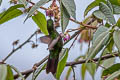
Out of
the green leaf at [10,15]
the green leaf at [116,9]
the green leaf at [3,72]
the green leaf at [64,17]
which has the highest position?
the green leaf at [64,17]

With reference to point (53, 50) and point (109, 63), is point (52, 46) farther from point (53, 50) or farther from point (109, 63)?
point (109, 63)

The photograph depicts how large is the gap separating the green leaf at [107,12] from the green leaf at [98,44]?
4 centimetres

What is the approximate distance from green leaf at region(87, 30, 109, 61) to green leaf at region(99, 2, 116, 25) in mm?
36

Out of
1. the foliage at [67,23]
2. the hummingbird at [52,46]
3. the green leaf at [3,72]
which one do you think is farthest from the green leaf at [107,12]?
the green leaf at [3,72]

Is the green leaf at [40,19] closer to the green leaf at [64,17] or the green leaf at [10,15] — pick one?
the green leaf at [10,15]

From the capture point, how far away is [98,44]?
0.50 meters

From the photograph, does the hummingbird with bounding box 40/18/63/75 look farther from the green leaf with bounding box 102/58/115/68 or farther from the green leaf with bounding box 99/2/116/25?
the green leaf with bounding box 102/58/115/68

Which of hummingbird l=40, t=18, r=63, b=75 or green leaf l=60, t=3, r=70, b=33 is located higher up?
green leaf l=60, t=3, r=70, b=33

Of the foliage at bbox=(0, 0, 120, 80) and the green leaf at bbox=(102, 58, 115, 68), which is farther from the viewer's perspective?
the green leaf at bbox=(102, 58, 115, 68)

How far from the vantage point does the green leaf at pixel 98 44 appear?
1.62ft

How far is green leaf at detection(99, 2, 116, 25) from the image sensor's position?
1.79 feet

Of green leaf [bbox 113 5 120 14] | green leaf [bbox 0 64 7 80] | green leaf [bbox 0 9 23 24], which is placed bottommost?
green leaf [bbox 0 64 7 80]

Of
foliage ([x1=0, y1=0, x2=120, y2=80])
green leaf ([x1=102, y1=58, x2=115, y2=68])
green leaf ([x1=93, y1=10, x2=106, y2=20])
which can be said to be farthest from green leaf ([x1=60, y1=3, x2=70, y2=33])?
green leaf ([x1=102, y1=58, x2=115, y2=68])

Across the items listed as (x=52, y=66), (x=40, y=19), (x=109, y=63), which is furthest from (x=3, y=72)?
(x=109, y=63)
